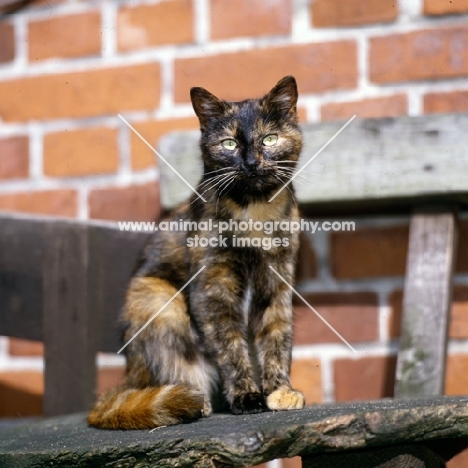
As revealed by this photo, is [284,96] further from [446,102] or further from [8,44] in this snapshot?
[8,44]

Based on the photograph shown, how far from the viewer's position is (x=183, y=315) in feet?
5.78

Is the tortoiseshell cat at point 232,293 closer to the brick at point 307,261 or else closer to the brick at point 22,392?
the brick at point 307,261

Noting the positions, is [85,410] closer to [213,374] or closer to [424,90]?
[213,374]

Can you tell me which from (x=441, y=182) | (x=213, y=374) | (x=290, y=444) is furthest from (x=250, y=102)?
(x=290, y=444)

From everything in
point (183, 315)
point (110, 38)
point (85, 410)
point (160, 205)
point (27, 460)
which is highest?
point (110, 38)

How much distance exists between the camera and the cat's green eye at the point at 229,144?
1657mm

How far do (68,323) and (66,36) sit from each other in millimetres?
830

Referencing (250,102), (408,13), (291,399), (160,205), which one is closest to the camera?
(291,399)

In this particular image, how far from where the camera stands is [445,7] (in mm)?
1937

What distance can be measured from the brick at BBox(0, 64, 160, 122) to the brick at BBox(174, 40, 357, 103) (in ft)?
0.32

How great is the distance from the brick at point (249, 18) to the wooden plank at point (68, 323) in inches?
26.4

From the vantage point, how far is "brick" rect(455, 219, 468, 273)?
1977mm

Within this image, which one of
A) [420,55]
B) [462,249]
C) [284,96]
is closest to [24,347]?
[284,96]

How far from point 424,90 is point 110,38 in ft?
2.91
